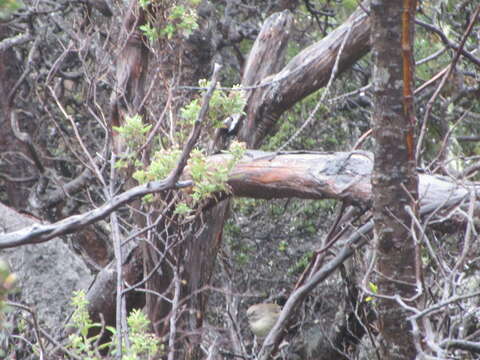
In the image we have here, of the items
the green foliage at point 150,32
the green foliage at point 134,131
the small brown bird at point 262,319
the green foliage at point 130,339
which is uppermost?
the green foliage at point 150,32

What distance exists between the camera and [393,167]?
279 cm

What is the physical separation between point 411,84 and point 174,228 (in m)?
2.64

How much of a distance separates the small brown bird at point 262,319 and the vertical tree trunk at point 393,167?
2.57 metres

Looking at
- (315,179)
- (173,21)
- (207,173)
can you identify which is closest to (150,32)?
(173,21)

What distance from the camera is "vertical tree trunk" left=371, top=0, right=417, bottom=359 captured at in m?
2.65

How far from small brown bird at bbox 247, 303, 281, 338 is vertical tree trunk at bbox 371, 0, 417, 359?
2.57 meters

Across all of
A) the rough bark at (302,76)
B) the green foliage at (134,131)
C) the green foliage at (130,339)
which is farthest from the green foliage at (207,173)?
the rough bark at (302,76)

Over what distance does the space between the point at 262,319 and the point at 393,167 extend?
3090 mm

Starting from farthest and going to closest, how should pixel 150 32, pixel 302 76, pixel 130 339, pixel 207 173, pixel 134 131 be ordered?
1. pixel 302 76
2. pixel 150 32
3. pixel 134 131
4. pixel 207 173
5. pixel 130 339

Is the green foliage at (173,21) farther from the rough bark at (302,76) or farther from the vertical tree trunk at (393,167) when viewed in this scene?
the vertical tree trunk at (393,167)

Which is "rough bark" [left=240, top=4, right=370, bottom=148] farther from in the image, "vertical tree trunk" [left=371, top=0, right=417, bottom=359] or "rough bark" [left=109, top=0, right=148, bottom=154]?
"vertical tree trunk" [left=371, top=0, right=417, bottom=359]

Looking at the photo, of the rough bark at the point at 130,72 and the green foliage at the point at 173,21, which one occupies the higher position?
the green foliage at the point at 173,21

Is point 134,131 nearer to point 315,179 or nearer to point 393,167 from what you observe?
point 315,179

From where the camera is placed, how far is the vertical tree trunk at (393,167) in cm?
265
